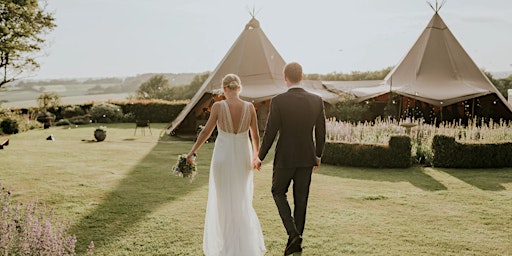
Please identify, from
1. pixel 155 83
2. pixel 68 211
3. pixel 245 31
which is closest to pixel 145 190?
pixel 68 211

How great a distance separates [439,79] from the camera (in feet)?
61.2

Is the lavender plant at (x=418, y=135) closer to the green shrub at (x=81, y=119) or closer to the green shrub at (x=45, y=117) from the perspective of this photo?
the green shrub at (x=45, y=117)

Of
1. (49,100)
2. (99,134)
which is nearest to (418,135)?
(99,134)

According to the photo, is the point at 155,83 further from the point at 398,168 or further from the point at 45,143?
the point at 398,168

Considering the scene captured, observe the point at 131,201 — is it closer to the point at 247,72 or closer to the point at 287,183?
the point at 287,183

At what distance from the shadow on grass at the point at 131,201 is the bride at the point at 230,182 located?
1.42 meters

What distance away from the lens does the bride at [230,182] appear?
16.0 ft

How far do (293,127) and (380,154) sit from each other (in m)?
6.53

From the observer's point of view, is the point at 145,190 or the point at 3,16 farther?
the point at 3,16

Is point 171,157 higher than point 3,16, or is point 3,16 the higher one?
point 3,16

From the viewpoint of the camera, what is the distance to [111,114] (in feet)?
88.2

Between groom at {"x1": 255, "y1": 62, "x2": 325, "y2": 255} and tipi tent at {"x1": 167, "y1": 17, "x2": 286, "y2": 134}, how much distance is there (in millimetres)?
12899

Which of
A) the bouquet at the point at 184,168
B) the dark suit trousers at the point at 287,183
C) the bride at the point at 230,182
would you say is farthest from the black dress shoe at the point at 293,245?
the bouquet at the point at 184,168

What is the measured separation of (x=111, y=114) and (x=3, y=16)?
290 inches
